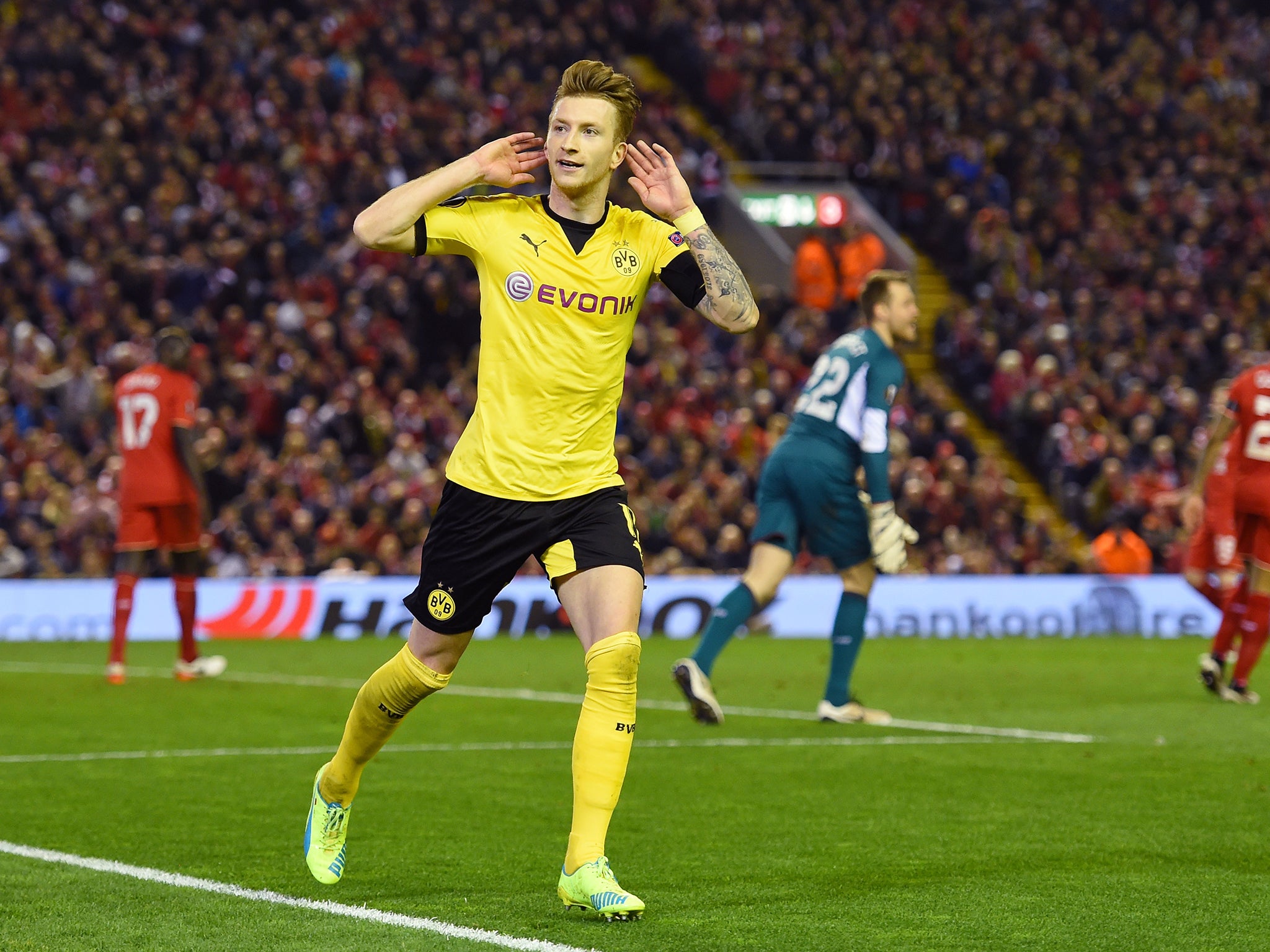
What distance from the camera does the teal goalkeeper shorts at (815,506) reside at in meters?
9.85

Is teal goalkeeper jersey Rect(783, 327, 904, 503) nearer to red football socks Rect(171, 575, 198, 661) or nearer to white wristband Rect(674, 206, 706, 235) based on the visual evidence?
white wristband Rect(674, 206, 706, 235)

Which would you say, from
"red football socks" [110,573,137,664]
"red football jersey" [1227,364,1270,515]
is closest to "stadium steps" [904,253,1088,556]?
"red football jersey" [1227,364,1270,515]

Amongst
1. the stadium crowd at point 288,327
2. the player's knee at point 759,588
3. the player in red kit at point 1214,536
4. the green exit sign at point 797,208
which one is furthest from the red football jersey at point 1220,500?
the green exit sign at point 797,208

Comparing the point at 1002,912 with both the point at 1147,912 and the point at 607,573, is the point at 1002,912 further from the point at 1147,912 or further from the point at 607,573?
the point at 607,573

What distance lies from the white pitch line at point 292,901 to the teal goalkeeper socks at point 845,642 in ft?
16.3

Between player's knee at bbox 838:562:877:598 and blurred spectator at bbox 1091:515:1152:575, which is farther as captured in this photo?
blurred spectator at bbox 1091:515:1152:575

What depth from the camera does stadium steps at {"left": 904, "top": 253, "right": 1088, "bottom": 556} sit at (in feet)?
75.4

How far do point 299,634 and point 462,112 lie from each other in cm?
935

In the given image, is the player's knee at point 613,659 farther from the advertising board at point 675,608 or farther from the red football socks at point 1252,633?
the advertising board at point 675,608

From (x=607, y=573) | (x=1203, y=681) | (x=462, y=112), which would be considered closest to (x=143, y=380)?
(x=1203, y=681)

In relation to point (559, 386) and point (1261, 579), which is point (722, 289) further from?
point (1261, 579)

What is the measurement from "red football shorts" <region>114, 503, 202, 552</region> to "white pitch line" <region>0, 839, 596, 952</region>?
696 centimetres

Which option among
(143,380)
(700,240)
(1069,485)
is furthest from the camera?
(1069,485)

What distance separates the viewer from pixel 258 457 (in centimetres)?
1966
